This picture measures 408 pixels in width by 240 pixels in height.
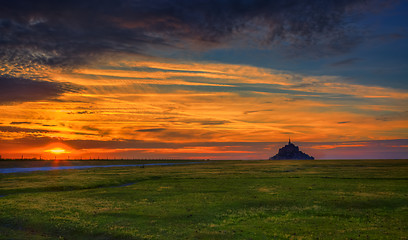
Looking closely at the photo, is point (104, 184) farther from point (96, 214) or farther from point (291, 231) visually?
point (291, 231)

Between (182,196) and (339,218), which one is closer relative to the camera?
(339,218)

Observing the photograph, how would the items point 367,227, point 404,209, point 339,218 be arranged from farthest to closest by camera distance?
1. point 404,209
2. point 339,218
3. point 367,227

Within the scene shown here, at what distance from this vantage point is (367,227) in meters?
27.1

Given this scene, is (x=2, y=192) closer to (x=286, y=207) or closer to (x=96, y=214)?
(x=96, y=214)

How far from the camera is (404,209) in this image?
117 ft

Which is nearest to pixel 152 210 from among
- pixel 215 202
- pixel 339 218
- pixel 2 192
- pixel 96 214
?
pixel 96 214

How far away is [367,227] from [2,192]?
2261 inches

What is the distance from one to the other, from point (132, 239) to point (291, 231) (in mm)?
13552

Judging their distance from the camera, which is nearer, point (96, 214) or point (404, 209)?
point (96, 214)

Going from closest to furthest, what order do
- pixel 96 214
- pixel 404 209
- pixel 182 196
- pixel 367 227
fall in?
pixel 367 227
pixel 96 214
pixel 404 209
pixel 182 196

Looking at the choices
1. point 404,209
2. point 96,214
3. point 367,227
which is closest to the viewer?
point 367,227

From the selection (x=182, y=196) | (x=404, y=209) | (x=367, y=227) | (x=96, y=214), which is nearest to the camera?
(x=367, y=227)

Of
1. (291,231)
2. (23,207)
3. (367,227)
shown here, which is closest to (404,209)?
(367,227)

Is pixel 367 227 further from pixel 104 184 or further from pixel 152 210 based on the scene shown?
pixel 104 184
